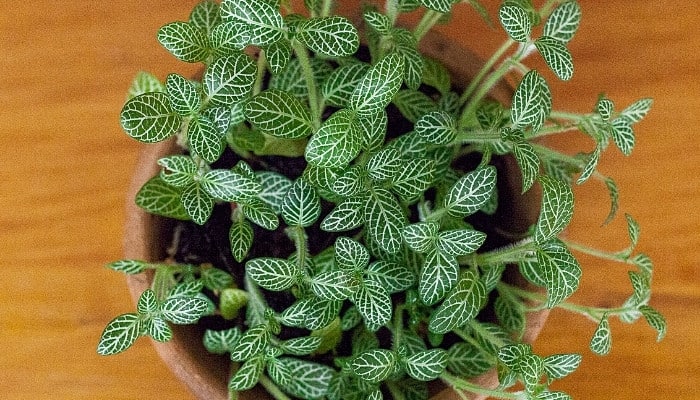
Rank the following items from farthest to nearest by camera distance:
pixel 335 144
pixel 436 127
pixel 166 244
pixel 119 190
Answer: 1. pixel 119 190
2. pixel 166 244
3. pixel 436 127
4. pixel 335 144

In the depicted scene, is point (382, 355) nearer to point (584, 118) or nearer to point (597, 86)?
point (584, 118)

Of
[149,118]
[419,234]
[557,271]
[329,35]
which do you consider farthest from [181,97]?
[557,271]

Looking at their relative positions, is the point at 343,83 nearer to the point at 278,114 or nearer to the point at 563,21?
the point at 278,114

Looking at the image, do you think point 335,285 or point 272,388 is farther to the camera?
point 272,388

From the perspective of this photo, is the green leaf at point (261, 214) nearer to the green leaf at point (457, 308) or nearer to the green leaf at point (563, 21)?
the green leaf at point (457, 308)

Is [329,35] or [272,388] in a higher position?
[329,35]

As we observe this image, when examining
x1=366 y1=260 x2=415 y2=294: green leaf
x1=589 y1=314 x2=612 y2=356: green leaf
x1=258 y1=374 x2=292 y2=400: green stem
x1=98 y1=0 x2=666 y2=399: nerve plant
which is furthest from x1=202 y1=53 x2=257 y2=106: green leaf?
x1=589 y1=314 x2=612 y2=356: green leaf

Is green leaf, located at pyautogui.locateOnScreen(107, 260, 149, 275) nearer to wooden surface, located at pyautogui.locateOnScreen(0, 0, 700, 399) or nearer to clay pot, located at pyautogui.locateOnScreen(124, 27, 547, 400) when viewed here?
clay pot, located at pyautogui.locateOnScreen(124, 27, 547, 400)
